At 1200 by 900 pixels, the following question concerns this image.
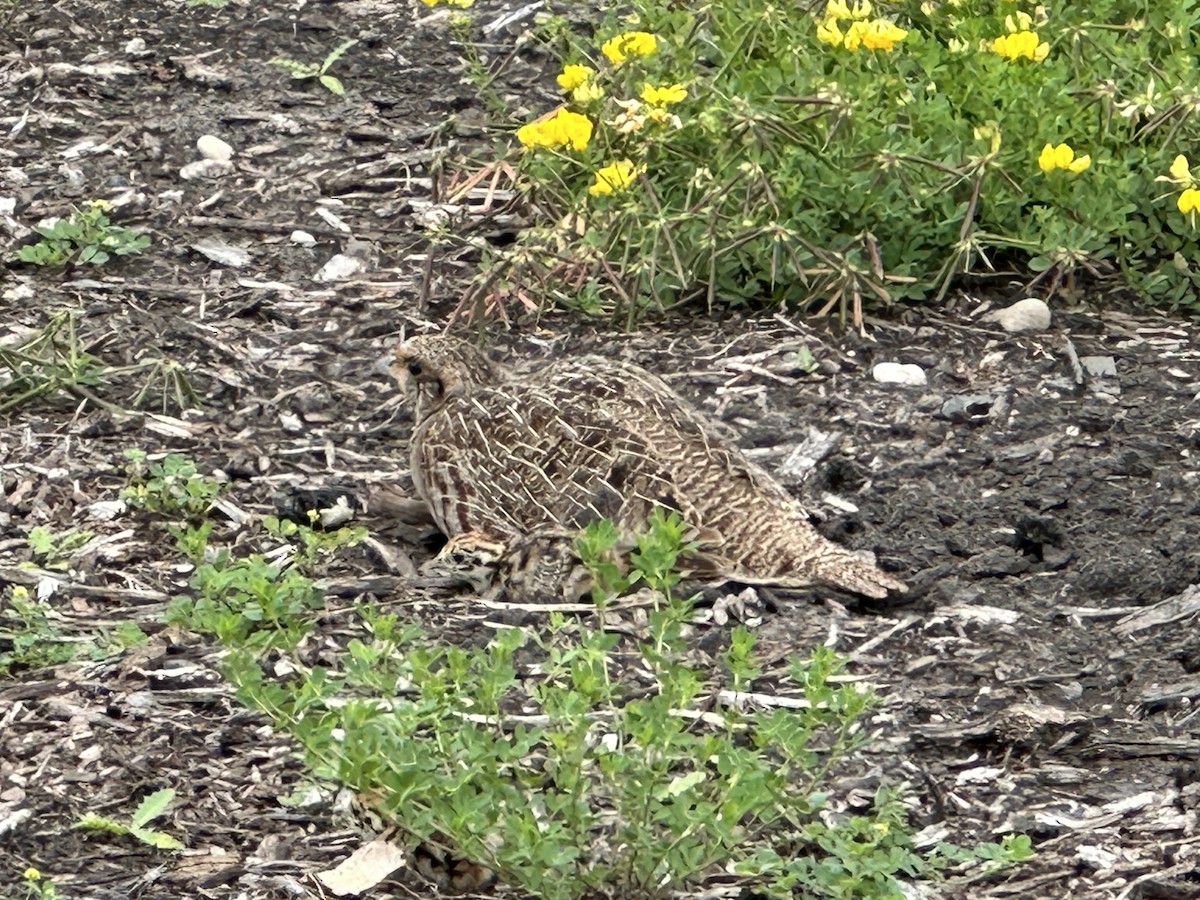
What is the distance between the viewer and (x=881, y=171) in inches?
273

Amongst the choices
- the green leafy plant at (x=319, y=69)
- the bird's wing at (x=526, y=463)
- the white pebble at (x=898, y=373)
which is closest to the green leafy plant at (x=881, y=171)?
the white pebble at (x=898, y=373)

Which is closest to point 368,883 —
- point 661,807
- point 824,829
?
point 661,807

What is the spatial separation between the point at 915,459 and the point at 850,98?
144 cm

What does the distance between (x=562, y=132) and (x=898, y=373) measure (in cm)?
148

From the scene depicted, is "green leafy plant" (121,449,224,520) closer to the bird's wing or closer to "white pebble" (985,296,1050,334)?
the bird's wing

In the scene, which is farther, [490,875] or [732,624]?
[732,624]

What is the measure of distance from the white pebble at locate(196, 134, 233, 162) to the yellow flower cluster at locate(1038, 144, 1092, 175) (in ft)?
11.4

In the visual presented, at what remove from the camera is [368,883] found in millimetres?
4398

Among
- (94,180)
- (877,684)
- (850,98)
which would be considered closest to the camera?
(877,684)

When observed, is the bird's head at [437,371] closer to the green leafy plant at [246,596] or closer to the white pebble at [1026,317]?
the green leafy plant at [246,596]

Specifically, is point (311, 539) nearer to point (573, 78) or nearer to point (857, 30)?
point (573, 78)

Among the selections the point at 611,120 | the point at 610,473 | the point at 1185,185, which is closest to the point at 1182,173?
the point at 1185,185

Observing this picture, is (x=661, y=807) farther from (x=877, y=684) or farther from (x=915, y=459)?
(x=915, y=459)

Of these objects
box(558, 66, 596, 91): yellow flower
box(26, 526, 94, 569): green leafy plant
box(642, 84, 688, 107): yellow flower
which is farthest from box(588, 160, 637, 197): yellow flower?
box(26, 526, 94, 569): green leafy plant
